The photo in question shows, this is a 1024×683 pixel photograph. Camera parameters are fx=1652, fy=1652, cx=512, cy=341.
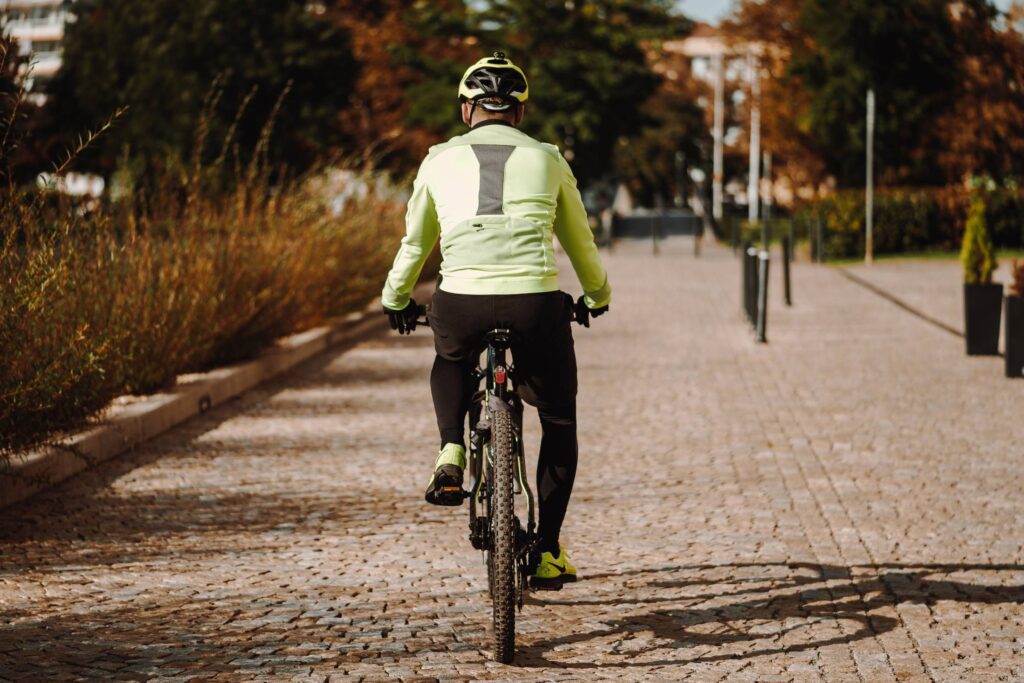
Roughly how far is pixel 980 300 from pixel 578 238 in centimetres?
1022

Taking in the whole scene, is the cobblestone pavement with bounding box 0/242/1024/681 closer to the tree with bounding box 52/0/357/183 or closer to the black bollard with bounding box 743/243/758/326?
the black bollard with bounding box 743/243/758/326

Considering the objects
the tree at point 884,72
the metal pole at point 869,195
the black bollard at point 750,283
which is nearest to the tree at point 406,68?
the tree at point 884,72

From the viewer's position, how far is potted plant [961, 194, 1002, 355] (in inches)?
577

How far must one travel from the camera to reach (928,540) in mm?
6836

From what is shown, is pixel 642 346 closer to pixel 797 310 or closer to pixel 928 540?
pixel 797 310

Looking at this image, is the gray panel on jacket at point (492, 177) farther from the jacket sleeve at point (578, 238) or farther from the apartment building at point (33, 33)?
the apartment building at point (33, 33)

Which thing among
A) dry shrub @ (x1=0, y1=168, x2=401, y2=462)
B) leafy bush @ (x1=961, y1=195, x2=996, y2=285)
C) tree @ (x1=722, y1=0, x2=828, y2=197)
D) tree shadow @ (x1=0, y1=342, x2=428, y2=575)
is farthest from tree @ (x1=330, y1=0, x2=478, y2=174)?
tree shadow @ (x1=0, y1=342, x2=428, y2=575)

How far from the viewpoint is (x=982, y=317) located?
14742mm

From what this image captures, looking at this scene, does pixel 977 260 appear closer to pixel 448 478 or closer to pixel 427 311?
pixel 427 311

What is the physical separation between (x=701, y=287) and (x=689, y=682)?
21.9 meters

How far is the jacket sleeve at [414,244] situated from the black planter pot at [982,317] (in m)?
10.3

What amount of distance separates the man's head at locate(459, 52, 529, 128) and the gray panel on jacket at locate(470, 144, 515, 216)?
21 centimetres

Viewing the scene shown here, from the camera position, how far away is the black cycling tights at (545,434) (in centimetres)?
525

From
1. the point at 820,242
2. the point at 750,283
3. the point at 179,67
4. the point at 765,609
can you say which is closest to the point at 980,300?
the point at 750,283
